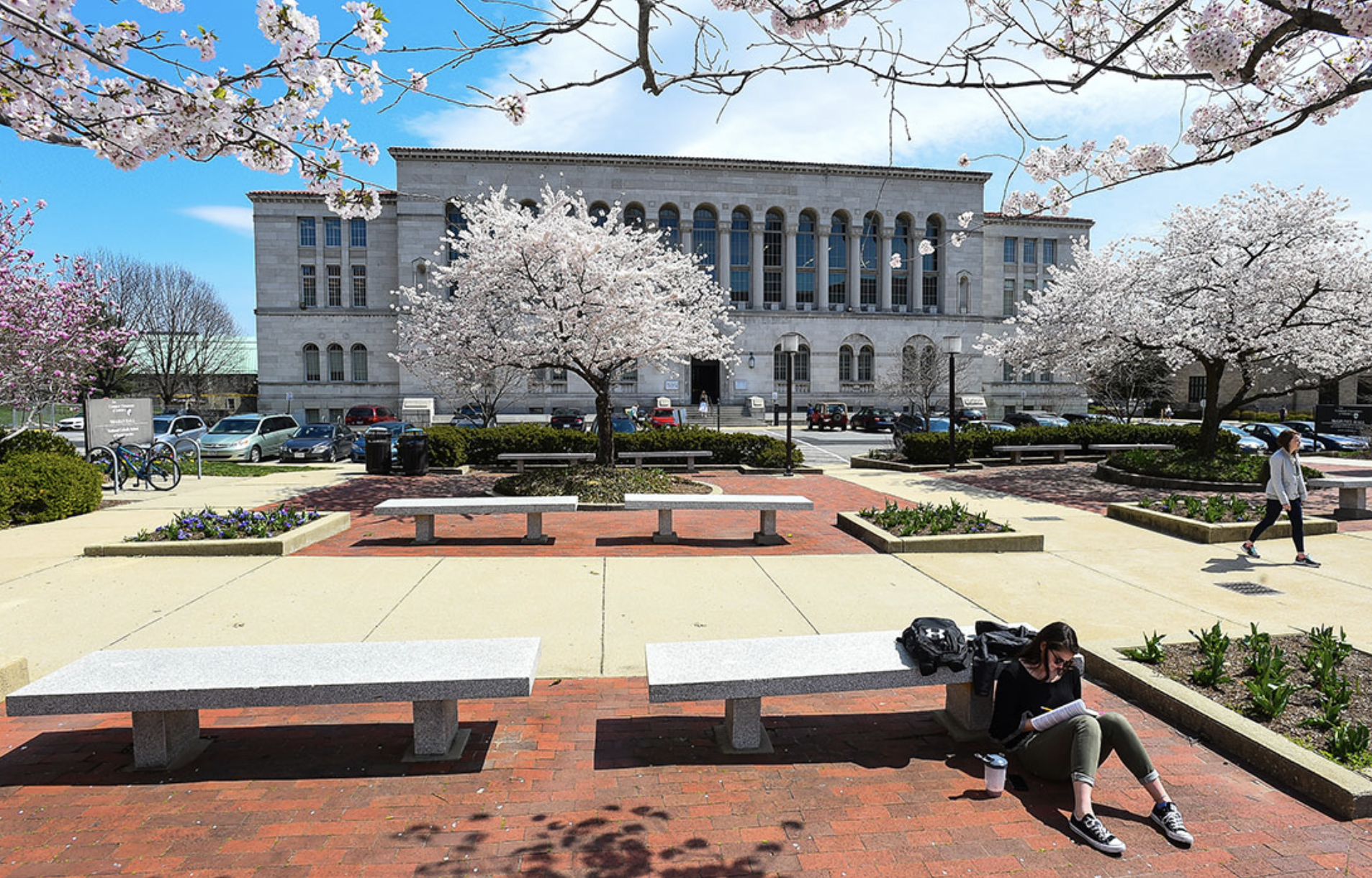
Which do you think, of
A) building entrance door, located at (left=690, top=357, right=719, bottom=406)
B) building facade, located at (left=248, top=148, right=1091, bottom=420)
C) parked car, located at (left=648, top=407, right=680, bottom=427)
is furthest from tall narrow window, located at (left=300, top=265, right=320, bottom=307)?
parked car, located at (left=648, top=407, right=680, bottom=427)

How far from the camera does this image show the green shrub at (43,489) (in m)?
11.6

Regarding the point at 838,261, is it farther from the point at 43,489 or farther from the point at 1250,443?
the point at 43,489

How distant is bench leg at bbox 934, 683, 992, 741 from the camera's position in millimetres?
4449

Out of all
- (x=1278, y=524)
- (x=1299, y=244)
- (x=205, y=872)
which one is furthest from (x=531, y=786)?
(x=1299, y=244)

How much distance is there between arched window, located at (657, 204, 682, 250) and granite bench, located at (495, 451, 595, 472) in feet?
125

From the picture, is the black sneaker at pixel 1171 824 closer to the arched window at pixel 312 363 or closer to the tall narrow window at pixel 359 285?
the tall narrow window at pixel 359 285

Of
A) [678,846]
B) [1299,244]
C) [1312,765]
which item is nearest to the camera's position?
[678,846]

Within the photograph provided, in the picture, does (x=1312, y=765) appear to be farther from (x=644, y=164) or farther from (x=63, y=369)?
(x=644, y=164)

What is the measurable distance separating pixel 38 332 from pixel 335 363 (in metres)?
39.1

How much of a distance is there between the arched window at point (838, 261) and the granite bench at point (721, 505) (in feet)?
168

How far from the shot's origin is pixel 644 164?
5394 cm

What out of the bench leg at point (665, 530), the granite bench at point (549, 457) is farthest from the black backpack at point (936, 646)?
the granite bench at point (549, 457)

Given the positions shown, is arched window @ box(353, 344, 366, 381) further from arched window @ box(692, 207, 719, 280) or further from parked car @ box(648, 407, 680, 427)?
parked car @ box(648, 407, 680, 427)

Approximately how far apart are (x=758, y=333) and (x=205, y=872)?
54255mm
